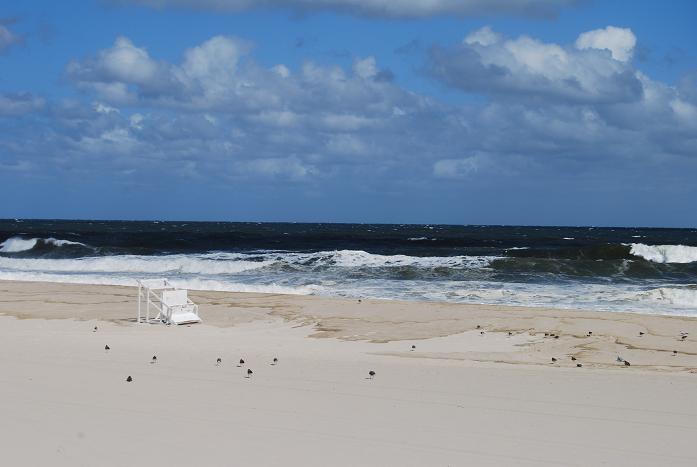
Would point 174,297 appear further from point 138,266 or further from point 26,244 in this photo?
point 26,244

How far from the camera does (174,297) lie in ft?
45.3

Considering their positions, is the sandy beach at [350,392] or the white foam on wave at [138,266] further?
the white foam on wave at [138,266]

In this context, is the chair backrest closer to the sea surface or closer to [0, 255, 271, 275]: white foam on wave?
the sea surface

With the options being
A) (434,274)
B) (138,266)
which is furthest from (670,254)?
(138,266)

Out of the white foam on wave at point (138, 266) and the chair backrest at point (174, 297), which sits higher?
the chair backrest at point (174, 297)

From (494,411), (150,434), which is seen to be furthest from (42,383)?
(494,411)

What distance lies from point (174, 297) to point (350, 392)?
701 centimetres

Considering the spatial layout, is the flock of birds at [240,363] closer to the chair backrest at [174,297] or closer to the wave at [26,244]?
the chair backrest at [174,297]

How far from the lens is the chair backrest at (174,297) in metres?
13.7

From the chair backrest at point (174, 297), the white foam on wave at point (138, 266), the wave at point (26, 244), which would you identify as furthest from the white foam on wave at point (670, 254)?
the wave at point (26, 244)

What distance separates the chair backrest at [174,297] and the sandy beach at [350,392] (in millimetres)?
747

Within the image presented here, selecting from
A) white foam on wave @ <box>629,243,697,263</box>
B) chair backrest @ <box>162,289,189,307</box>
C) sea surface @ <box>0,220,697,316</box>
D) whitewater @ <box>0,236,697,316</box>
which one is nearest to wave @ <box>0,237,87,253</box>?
sea surface @ <box>0,220,697,316</box>

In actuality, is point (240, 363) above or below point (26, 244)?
below

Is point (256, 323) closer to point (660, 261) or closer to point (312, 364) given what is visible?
point (312, 364)
